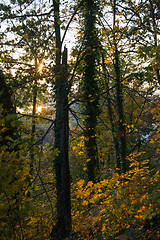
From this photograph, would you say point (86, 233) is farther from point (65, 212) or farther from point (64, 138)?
point (64, 138)

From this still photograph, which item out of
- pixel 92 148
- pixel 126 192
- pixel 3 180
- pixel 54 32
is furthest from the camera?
pixel 92 148

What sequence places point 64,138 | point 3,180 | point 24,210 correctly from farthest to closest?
point 64,138, point 24,210, point 3,180

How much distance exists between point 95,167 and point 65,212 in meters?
4.52

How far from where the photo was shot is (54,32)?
6.47 meters

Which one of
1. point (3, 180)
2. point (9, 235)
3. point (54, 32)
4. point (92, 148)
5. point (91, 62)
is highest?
point (91, 62)

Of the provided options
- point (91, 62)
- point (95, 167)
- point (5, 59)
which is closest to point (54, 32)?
point (5, 59)

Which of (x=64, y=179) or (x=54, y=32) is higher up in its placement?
(x=54, y=32)

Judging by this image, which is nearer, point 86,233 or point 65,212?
point 86,233

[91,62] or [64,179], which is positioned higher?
[91,62]

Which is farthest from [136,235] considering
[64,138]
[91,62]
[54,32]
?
[91,62]

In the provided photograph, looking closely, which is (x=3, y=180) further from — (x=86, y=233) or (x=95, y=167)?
(x=95, y=167)

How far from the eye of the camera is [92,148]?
31.9 feet

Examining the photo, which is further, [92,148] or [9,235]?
[92,148]

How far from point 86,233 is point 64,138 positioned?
2.41 metres
